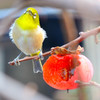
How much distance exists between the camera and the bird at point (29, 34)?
428 millimetres

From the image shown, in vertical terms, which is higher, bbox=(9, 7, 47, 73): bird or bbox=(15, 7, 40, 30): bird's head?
bbox=(15, 7, 40, 30): bird's head

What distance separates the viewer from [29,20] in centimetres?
41

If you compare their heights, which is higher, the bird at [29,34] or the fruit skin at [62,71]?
the bird at [29,34]

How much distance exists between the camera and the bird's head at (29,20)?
Result: 1.34 feet

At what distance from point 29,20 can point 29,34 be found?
0.18 feet

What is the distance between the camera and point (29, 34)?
0.46m

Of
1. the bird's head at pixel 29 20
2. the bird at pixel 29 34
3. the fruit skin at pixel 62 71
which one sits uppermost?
the bird's head at pixel 29 20

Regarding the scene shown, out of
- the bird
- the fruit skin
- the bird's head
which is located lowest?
the fruit skin

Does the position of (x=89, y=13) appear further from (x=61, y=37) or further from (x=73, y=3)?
(x=61, y=37)

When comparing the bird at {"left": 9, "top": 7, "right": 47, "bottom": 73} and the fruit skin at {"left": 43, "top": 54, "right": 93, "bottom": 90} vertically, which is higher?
the bird at {"left": 9, "top": 7, "right": 47, "bottom": 73}

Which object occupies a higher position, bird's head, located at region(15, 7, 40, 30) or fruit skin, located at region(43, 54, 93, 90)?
bird's head, located at region(15, 7, 40, 30)

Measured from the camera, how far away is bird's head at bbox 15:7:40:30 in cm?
41

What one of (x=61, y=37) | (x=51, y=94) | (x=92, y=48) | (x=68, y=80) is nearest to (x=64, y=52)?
(x=68, y=80)

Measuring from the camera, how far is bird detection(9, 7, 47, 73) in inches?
16.9
